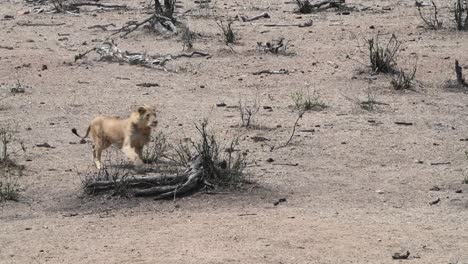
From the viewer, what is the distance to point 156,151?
9.77 meters

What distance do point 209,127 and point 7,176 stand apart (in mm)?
2776

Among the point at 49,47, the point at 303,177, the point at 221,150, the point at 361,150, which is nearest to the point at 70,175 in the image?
the point at 221,150

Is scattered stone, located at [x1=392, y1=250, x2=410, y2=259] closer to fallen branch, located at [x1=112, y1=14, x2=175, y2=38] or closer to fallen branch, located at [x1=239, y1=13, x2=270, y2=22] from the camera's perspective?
fallen branch, located at [x1=112, y1=14, x2=175, y2=38]

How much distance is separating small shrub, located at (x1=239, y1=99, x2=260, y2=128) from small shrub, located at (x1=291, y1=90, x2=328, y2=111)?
0.48 metres

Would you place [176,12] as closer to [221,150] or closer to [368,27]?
[368,27]

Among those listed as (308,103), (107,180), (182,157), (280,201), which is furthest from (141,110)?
(308,103)

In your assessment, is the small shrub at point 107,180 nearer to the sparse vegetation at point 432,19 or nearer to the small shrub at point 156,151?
the small shrub at point 156,151

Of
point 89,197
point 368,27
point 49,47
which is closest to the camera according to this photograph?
point 89,197

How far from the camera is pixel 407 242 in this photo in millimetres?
7305

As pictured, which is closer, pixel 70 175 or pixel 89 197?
pixel 89 197

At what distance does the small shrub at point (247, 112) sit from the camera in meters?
11.3

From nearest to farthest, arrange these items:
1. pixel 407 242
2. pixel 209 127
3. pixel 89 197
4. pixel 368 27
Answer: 1. pixel 407 242
2. pixel 89 197
3. pixel 209 127
4. pixel 368 27

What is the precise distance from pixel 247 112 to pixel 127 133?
2397 millimetres

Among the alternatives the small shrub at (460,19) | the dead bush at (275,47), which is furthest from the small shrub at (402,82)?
the small shrub at (460,19)
